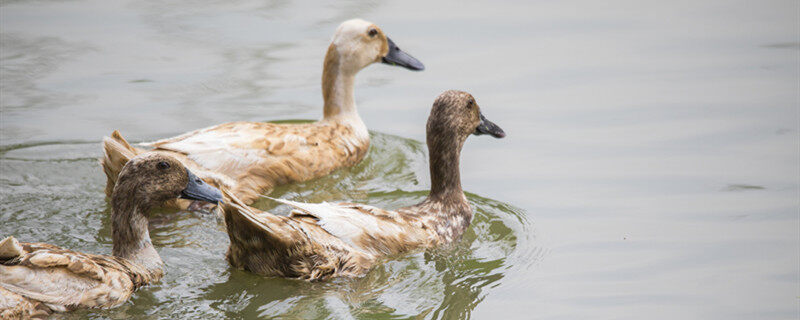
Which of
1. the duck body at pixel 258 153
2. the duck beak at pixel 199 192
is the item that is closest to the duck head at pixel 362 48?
the duck body at pixel 258 153

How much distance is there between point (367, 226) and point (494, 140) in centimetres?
325

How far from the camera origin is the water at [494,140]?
23.7ft

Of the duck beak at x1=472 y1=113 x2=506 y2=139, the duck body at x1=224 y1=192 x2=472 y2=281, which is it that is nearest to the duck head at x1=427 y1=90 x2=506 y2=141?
the duck beak at x1=472 y1=113 x2=506 y2=139

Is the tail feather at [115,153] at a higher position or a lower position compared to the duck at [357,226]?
higher

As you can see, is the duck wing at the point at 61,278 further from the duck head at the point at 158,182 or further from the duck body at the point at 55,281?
the duck head at the point at 158,182

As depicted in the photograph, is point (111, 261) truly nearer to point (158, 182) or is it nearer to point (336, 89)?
point (158, 182)

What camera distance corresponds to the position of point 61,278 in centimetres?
639

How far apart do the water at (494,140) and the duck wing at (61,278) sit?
0.41ft

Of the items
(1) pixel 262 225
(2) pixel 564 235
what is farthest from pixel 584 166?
(1) pixel 262 225

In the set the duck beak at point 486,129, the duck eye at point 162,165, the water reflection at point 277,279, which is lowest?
the water reflection at point 277,279

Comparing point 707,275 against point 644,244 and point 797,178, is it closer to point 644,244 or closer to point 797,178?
point 644,244

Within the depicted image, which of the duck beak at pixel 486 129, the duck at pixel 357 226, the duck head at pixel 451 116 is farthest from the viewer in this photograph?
the duck beak at pixel 486 129

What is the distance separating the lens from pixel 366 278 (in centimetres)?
728

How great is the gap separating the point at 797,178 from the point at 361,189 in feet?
12.9
